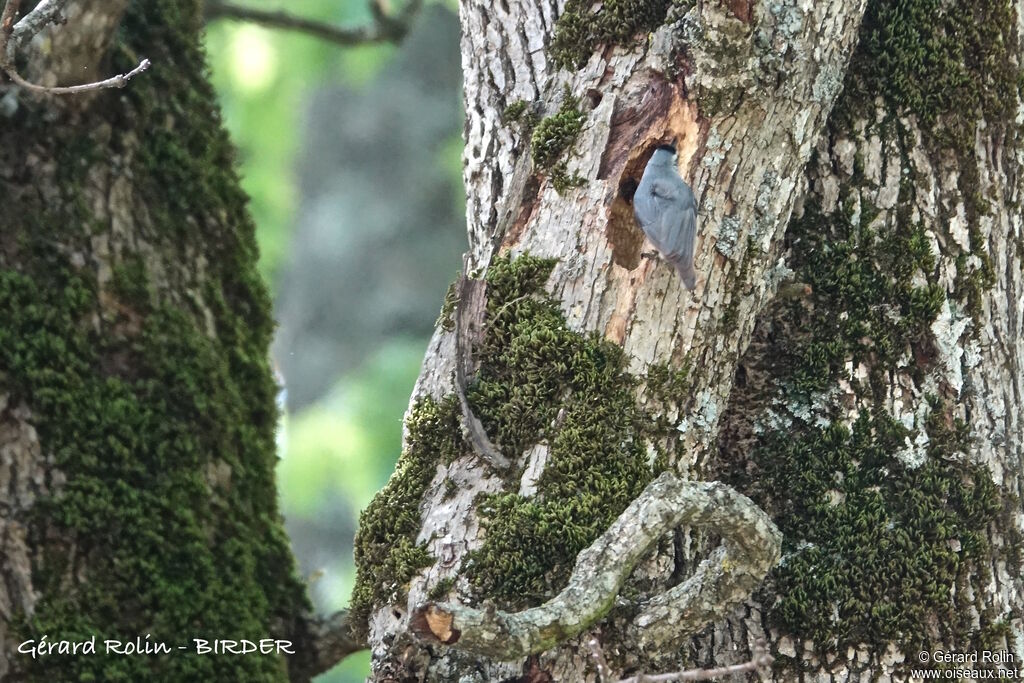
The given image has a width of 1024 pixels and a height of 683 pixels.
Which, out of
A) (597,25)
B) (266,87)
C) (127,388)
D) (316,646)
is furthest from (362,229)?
(597,25)

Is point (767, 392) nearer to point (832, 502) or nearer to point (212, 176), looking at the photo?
point (832, 502)

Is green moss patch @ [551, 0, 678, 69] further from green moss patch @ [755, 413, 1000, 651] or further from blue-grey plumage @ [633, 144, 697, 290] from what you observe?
green moss patch @ [755, 413, 1000, 651]

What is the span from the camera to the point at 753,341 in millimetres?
1979

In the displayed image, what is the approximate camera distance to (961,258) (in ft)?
6.46

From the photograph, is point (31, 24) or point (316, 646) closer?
point (31, 24)

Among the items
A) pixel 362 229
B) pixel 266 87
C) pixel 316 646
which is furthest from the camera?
pixel 362 229

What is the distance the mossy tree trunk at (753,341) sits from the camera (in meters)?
1.66

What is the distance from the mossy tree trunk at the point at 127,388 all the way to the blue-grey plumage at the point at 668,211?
1153 millimetres

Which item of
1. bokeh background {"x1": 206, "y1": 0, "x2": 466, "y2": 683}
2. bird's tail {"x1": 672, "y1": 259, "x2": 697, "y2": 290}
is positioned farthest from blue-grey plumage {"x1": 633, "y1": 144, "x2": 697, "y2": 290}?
bokeh background {"x1": 206, "y1": 0, "x2": 466, "y2": 683}

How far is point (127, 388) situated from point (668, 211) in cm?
124

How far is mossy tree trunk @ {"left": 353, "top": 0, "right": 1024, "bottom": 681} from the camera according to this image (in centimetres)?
166

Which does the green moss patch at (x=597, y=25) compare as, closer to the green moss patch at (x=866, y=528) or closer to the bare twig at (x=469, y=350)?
the bare twig at (x=469, y=350)

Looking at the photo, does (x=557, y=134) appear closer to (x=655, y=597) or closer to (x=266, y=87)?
(x=655, y=597)

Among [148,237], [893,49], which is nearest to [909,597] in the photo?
[893,49]
